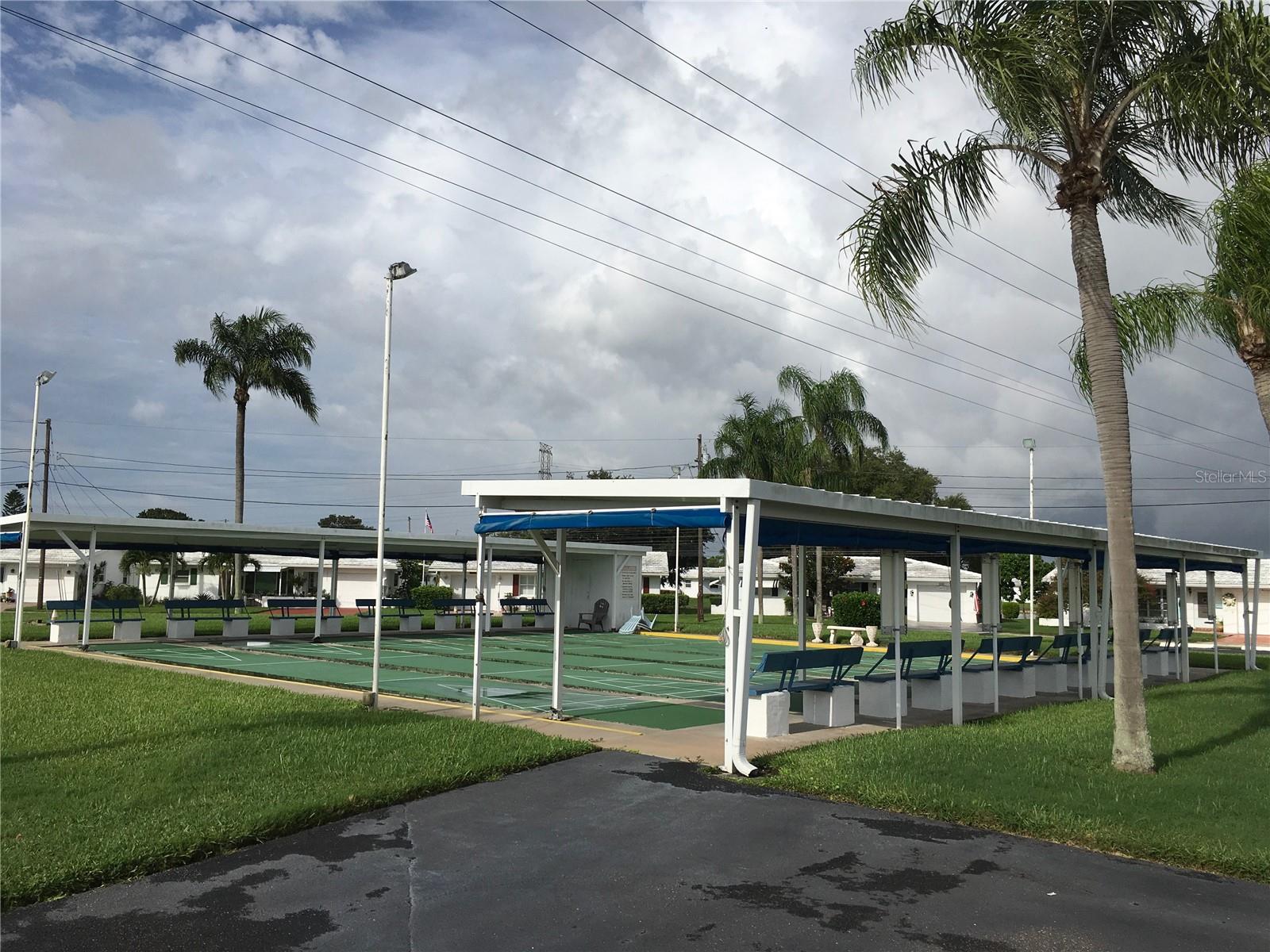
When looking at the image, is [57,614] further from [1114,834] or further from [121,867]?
[1114,834]

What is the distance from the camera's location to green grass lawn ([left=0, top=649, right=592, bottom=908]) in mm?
6918

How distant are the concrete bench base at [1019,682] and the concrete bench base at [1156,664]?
6162 mm

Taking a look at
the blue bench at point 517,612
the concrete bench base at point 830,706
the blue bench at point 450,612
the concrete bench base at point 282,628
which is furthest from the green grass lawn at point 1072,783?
the blue bench at point 517,612

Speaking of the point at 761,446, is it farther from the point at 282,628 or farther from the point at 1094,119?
the point at 1094,119

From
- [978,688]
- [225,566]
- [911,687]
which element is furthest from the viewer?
[225,566]

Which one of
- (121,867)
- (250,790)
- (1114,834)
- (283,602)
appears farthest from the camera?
(283,602)

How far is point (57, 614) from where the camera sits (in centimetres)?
4231

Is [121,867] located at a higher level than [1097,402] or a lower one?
lower

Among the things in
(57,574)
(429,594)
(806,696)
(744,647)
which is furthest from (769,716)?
(57,574)

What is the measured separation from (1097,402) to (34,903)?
10134mm

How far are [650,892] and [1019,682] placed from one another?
42.1 feet

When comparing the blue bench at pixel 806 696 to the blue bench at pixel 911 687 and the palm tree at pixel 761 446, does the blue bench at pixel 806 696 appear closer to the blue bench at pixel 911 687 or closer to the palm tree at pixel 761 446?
the blue bench at pixel 911 687

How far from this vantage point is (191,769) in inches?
360

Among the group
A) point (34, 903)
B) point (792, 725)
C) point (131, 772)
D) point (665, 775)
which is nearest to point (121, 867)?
point (34, 903)
